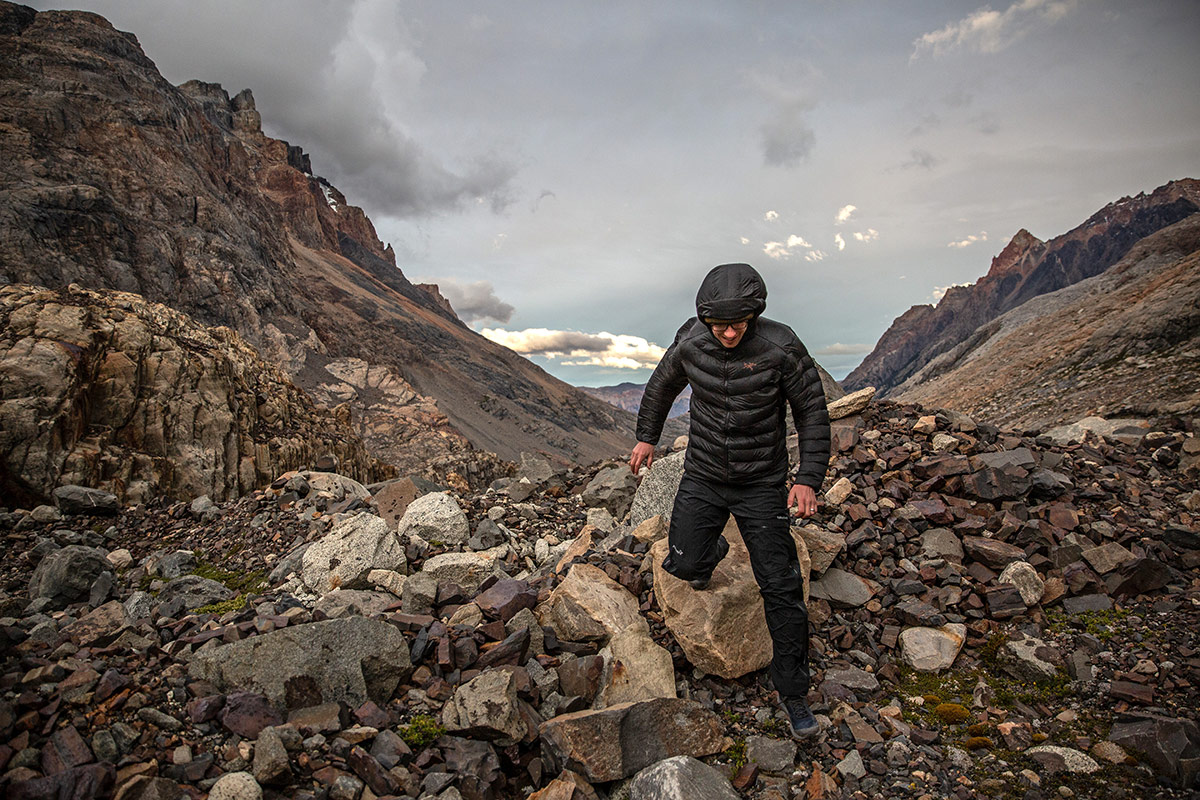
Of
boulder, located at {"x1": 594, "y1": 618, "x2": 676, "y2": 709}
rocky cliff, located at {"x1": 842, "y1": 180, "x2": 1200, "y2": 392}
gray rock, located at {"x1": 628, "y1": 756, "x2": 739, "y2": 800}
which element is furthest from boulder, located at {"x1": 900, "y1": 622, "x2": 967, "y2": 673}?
rocky cliff, located at {"x1": 842, "y1": 180, "x2": 1200, "y2": 392}

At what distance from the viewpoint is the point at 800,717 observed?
408cm

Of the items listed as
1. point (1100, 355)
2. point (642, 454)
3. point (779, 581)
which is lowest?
point (779, 581)

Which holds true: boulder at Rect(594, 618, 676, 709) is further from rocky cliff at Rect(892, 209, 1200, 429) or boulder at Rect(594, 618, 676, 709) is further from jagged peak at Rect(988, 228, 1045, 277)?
jagged peak at Rect(988, 228, 1045, 277)

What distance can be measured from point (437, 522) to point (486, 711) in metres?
3.85

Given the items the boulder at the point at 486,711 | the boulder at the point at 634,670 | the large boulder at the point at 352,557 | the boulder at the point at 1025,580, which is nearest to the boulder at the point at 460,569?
the large boulder at the point at 352,557

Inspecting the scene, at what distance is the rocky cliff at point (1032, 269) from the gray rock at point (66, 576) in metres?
135

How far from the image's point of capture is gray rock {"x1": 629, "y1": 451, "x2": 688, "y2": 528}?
23.4 ft

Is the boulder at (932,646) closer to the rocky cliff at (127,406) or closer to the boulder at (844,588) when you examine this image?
the boulder at (844,588)

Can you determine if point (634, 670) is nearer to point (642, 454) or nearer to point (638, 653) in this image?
point (638, 653)

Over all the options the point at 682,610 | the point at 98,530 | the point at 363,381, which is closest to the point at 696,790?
the point at 682,610

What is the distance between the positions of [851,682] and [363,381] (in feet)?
229

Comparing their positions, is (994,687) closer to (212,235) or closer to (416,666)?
(416,666)

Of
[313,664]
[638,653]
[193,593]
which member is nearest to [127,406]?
[193,593]

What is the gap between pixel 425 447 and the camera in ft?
178
